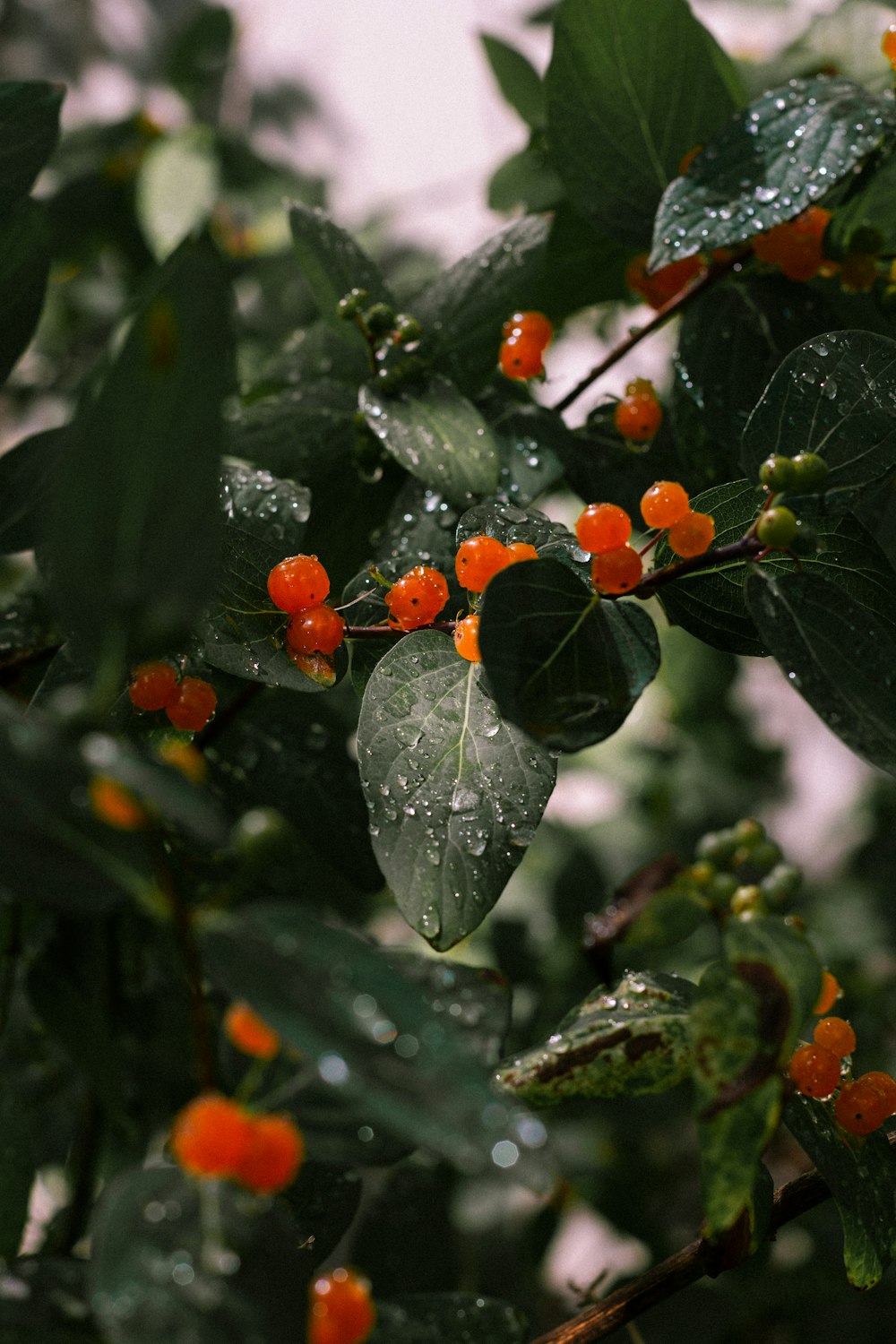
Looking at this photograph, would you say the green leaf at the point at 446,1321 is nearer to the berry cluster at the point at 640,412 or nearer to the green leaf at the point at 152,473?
the green leaf at the point at 152,473

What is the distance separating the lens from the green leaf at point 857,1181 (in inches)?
13.6

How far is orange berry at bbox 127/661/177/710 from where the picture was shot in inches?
14.4

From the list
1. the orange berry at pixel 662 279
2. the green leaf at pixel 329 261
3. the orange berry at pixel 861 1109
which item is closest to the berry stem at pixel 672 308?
the orange berry at pixel 662 279

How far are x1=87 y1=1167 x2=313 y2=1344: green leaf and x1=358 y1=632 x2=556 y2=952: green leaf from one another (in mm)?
103

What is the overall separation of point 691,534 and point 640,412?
138mm

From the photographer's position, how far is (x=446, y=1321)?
0.29 metres

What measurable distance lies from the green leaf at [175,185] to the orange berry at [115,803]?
656mm

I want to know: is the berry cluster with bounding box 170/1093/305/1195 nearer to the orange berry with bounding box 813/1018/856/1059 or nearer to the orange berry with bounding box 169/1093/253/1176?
the orange berry with bounding box 169/1093/253/1176

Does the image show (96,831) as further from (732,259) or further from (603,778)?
(603,778)

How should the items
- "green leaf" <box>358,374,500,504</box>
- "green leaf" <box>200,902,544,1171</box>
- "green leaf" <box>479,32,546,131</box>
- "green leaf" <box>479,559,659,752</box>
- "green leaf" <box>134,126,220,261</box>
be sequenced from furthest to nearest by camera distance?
"green leaf" <box>134,126,220,261</box>, "green leaf" <box>479,32,546,131</box>, "green leaf" <box>358,374,500,504</box>, "green leaf" <box>479,559,659,752</box>, "green leaf" <box>200,902,544,1171</box>

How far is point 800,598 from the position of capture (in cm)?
34

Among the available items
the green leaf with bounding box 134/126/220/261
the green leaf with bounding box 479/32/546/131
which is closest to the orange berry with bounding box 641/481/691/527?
the green leaf with bounding box 479/32/546/131

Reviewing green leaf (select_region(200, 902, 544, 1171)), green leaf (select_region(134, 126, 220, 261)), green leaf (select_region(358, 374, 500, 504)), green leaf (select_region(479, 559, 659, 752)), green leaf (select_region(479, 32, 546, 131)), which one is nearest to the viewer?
green leaf (select_region(200, 902, 544, 1171))

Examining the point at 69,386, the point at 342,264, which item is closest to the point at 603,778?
the point at 69,386
